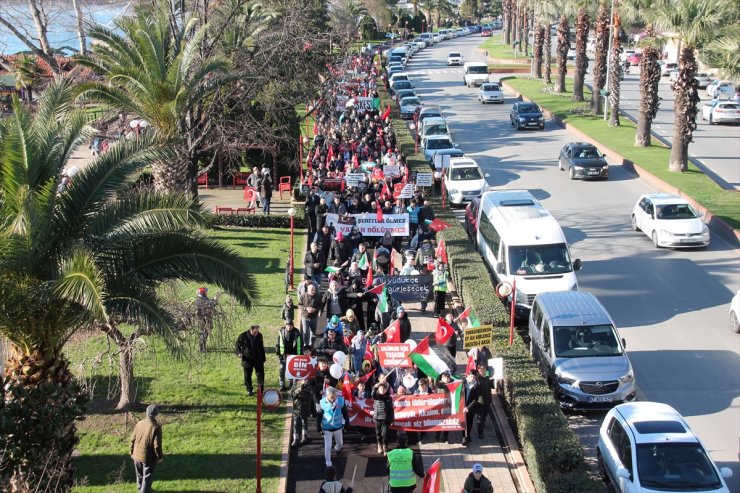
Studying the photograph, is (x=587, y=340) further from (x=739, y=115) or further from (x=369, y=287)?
(x=739, y=115)

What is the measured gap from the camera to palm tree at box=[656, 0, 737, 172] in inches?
1362

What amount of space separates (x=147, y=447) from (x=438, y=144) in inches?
1197

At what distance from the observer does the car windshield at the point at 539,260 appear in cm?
2123

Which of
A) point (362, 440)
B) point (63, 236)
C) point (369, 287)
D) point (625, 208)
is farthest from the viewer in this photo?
point (625, 208)

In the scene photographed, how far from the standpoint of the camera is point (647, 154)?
1609 inches

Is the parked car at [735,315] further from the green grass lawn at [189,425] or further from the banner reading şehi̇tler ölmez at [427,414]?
the green grass lawn at [189,425]

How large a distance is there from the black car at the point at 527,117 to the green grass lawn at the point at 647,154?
1.84 metres

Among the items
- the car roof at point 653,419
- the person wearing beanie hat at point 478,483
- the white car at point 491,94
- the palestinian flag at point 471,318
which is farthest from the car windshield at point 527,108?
the person wearing beanie hat at point 478,483

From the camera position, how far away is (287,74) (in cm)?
3591

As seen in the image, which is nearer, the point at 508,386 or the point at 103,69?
the point at 508,386

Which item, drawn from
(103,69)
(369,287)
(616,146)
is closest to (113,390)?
(369,287)

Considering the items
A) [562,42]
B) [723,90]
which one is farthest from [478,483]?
[562,42]

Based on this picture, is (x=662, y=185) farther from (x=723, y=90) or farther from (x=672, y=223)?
(x=723, y=90)

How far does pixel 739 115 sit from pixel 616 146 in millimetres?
11834
